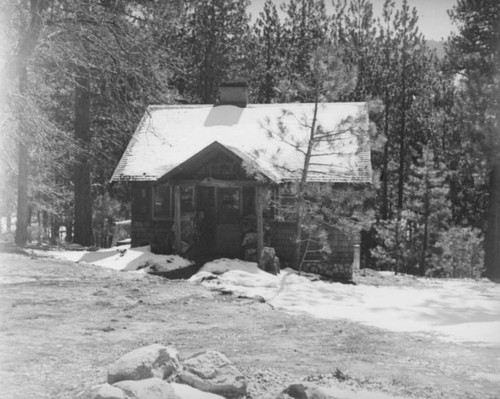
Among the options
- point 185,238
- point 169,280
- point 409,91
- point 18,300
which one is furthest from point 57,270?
point 409,91

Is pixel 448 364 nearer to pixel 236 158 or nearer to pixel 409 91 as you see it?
pixel 236 158

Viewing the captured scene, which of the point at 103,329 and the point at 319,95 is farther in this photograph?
the point at 319,95

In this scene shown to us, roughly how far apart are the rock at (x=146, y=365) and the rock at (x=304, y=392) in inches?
46.9

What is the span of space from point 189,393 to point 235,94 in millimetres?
19467

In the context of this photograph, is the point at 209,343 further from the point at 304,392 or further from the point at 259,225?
the point at 259,225

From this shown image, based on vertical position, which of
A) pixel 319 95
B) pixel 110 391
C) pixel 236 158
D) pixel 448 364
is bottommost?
pixel 448 364

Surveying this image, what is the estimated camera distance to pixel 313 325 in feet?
31.3

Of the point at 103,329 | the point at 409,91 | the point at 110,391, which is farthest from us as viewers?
the point at 409,91

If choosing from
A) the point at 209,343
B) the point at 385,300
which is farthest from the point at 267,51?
the point at 209,343

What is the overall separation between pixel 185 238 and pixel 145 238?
2.40 meters

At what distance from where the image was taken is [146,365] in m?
5.42

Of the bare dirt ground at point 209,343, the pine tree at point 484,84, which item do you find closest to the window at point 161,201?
the bare dirt ground at point 209,343

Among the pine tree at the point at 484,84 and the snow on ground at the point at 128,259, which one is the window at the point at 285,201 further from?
the pine tree at the point at 484,84

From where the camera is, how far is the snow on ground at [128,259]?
16.0 m
